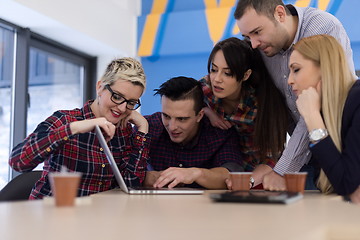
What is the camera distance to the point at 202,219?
877 millimetres

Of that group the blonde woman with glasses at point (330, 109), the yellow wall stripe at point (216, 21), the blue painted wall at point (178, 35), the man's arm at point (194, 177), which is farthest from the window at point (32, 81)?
the blonde woman with glasses at point (330, 109)

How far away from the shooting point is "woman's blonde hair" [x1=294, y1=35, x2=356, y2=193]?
1.55 m

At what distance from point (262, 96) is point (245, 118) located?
15cm

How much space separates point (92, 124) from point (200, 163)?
92 cm

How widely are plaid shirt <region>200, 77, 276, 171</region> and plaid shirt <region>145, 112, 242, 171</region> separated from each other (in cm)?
A: 7

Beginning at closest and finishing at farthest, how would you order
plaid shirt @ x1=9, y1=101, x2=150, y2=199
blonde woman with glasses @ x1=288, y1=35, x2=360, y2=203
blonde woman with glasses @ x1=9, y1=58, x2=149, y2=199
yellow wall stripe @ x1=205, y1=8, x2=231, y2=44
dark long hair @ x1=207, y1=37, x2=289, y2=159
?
blonde woman with glasses @ x1=288, y1=35, x2=360, y2=203, plaid shirt @ x1=9, y1=101, x2=150, y2=199, blonde woman with glasses @ x1=9, y1=58, x2=149, y2=199, dark long hair @ x1=207, y1=37, x2=289, y2=159, yellow wall stripe @ x1=205, y1=8, x2=231, y2=44

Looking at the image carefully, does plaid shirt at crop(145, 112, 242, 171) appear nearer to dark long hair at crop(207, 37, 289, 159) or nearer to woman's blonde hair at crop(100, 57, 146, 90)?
dark long hair at crop(207, 37, 289, 159)

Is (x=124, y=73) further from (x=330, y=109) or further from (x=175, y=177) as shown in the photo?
(x=330, y=109)

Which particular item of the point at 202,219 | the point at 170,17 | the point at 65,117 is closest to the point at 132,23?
the point at 170,17

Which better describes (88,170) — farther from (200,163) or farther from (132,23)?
(132,23)

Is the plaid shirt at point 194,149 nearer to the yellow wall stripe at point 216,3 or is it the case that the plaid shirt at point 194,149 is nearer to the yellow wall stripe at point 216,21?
the yellow wall stripe at point 216,21

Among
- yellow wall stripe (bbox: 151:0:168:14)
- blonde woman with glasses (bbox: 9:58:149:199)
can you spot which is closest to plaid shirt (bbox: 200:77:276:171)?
blonde woman with glasses (bbox: 9:58:149:199)

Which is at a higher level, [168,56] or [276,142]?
[168,56]

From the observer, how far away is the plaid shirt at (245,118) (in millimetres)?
2406
